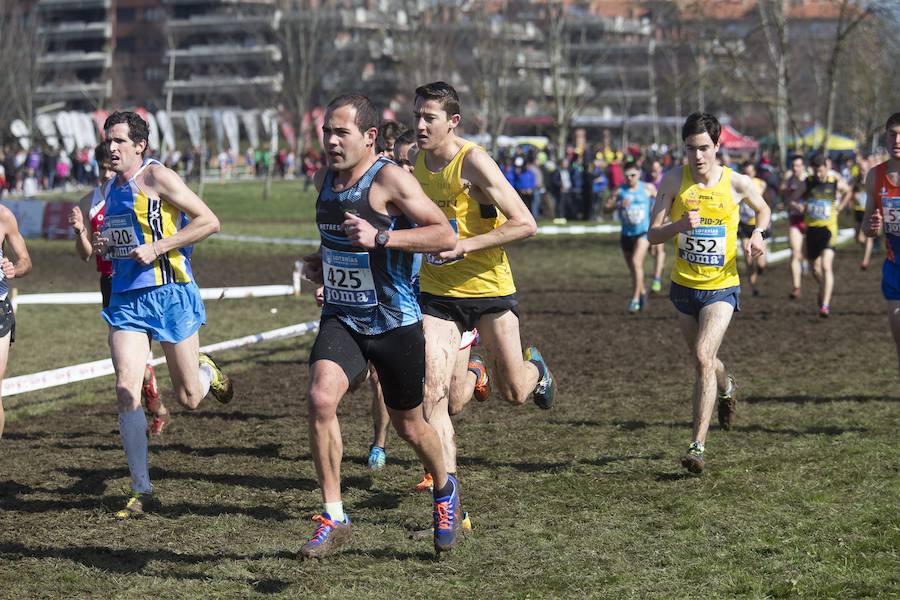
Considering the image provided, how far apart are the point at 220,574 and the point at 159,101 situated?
93040 mm

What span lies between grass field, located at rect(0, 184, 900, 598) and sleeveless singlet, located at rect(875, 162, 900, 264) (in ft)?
4.58

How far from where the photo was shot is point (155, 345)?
48.8 ft

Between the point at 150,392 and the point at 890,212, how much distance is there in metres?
5.83

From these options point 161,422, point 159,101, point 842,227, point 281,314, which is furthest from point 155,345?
point 159,101

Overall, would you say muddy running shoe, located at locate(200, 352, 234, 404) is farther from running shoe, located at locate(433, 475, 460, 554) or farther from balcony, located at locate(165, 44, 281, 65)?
balcony, located at locate(165, 44, 281, 65)

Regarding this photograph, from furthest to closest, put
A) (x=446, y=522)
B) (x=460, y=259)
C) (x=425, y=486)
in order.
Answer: (x=425, y=486)
(x=460, y=259)
(x=446, y=522)

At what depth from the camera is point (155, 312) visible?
729cm

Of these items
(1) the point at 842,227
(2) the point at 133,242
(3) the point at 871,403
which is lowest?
(1) the point at 842,227

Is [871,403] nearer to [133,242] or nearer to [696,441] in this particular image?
[696,441]

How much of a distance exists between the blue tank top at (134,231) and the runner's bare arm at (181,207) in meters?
0.07

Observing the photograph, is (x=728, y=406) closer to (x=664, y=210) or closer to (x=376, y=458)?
(x=664, y=210)

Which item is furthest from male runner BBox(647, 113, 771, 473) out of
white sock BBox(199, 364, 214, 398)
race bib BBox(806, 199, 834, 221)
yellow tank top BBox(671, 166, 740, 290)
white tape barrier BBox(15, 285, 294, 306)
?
race bib BBox(806, 199, 834, 221)

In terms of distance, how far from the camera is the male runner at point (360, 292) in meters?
5.82

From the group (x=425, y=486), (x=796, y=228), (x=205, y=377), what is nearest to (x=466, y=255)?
(x=425, y=486)
